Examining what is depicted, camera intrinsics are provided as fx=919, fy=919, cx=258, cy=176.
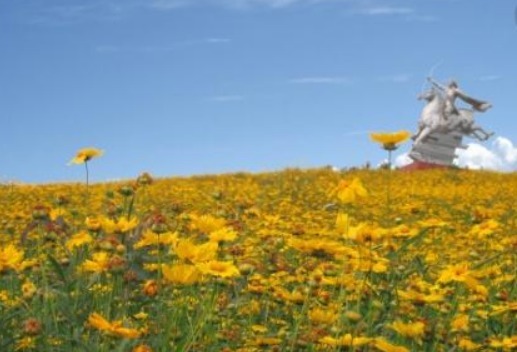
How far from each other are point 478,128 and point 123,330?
24483 mm

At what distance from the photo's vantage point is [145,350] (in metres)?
2.46

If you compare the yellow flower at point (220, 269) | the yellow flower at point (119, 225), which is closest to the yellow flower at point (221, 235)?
the yellow flower at point (220, 269)

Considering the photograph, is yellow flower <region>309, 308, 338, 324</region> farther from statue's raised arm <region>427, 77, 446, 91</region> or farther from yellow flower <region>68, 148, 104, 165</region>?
statue's raised arm <region>427, 77, 446, 91</region>

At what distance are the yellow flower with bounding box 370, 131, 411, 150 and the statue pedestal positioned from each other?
21769 millimetres

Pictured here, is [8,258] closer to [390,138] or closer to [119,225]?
[119,225]

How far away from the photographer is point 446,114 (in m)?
25.8

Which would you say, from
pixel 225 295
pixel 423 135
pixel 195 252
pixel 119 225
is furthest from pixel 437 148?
pixel 195 252

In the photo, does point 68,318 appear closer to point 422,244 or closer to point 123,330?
point 123,330

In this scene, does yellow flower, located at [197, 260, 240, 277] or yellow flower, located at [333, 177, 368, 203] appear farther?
yellow flower, located at [333, 177, 368, 203]

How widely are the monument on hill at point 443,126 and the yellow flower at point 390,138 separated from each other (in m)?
21.6

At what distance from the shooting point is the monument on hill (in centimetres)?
2538

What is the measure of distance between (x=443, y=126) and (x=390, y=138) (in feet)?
73.0

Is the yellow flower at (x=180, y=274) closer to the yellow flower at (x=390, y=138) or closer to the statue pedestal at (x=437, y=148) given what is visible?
the yellow flower at (x=390, y=138)

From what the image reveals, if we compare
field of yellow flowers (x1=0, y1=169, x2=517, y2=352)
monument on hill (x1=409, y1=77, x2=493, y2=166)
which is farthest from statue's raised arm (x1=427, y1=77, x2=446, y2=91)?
field of yellow flowers (x1=0, y1=169, x2=517, y2=352)
